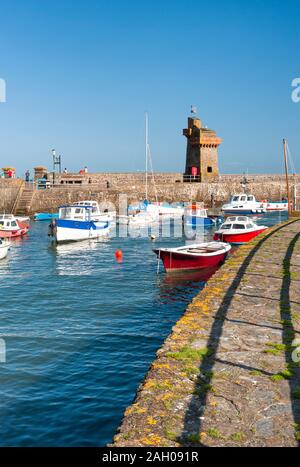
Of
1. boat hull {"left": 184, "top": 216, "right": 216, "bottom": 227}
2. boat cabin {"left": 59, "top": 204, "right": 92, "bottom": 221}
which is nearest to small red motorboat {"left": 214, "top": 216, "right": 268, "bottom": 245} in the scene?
boat cabin {"left": 59, "top": 204, "right": 92, "bottom": 221}

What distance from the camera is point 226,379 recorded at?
7000 mm

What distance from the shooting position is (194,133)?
250 ft

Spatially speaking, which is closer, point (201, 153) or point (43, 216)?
point (43, 216)

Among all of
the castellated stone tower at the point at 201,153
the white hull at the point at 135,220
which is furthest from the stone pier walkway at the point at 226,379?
the castellated stone tower at the point at 201,153

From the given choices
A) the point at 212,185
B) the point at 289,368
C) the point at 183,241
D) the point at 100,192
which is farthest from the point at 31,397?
the point at 212,185

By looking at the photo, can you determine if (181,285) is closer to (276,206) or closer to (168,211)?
(168,211)

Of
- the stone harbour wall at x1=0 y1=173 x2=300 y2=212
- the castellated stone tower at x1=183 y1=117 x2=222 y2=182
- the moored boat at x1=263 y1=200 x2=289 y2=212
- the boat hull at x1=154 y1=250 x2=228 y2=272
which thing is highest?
the castellated stone tower at x1=183 y1=117 x2=222 y2=182

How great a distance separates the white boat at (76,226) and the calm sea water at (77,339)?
8.55m

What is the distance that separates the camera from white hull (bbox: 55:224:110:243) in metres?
37.1

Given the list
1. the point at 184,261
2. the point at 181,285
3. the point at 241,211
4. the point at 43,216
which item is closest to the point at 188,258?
the point at 184,261

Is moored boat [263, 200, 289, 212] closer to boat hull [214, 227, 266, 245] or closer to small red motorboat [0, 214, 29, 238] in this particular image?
boat hull [214, 227, 266, 245]

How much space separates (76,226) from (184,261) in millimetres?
16257

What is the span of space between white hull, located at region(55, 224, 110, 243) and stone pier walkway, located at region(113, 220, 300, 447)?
26.6 meters
